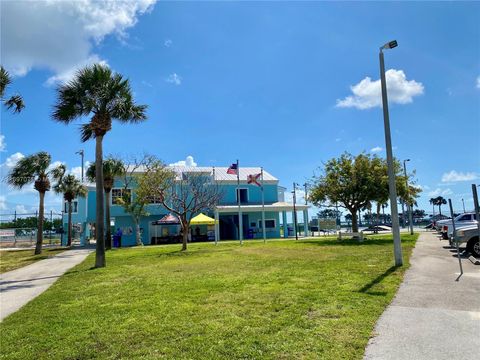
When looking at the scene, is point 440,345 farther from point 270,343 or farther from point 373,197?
point 373,197

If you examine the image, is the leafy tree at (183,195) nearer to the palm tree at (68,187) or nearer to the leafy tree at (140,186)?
the leafy tree at (140,186)

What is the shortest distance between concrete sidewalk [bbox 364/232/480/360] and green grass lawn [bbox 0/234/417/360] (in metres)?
0.24

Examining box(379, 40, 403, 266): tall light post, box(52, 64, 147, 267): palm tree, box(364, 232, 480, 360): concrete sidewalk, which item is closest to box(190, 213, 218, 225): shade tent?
box(52, 64, 147, 267): palm tree

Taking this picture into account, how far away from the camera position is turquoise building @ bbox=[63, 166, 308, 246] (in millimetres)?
34938

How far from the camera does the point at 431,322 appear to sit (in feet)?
18.4

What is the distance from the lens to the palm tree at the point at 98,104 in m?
14.8

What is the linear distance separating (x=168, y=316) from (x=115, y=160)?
79.9 feet

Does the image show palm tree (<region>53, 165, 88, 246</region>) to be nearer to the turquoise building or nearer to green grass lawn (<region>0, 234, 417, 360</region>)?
the turquoise building

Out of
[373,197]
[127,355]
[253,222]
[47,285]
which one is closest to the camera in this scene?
[127,355]

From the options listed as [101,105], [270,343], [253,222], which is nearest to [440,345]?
[270,343]

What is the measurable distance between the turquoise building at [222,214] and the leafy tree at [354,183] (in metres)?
8.18

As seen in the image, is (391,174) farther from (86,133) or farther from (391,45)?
(86,133)

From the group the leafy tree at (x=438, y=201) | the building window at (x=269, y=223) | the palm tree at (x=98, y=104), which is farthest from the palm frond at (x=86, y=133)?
the leafy tree at (x=438, y=201)

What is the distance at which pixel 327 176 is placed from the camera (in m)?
27.9
